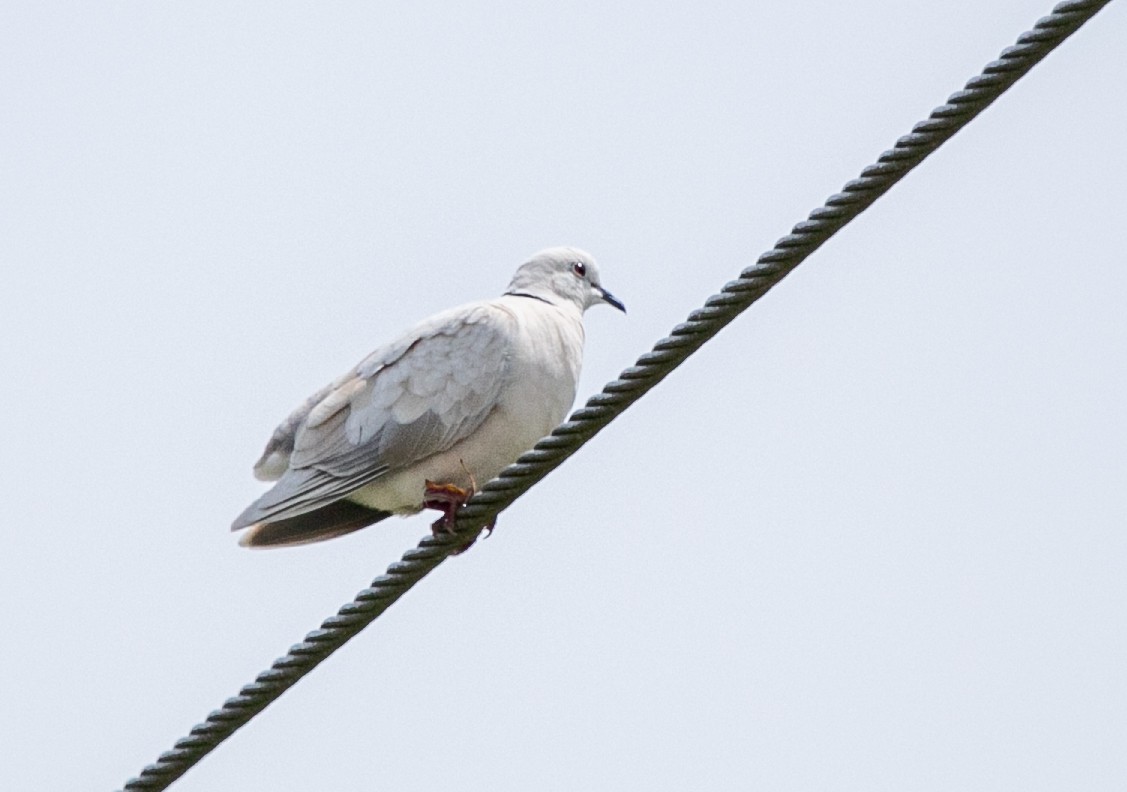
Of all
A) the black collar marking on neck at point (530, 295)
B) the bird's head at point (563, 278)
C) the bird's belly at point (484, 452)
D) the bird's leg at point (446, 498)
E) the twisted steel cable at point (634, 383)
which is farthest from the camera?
the bird's head at point (563, 278)

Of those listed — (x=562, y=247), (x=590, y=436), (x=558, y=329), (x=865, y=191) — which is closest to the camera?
(x=865, y=191)

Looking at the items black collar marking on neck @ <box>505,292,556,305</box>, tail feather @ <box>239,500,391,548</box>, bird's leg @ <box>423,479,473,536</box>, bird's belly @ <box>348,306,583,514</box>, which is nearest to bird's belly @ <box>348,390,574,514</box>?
bird's belly @ <box>348,306,583,514</box>

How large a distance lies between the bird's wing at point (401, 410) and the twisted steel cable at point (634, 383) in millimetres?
1342

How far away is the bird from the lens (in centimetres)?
608

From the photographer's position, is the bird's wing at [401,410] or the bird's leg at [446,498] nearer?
the bird's leg at [446,498]

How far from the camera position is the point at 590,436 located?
428 cm

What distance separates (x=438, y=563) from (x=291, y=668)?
510 millimetres

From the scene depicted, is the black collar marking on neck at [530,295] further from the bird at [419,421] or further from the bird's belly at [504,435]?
the bird's belly at [504,435]

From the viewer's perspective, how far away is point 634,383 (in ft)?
13.6

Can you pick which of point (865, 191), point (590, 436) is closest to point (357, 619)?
point (590, 436)

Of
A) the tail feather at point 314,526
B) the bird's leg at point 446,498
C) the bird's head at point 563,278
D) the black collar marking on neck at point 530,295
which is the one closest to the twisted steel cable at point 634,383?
the bird's leg at point 446,498

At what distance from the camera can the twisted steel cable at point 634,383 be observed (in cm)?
379

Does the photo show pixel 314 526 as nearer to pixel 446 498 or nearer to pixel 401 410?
pixel 401 410

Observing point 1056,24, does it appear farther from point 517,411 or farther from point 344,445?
point 344,445
